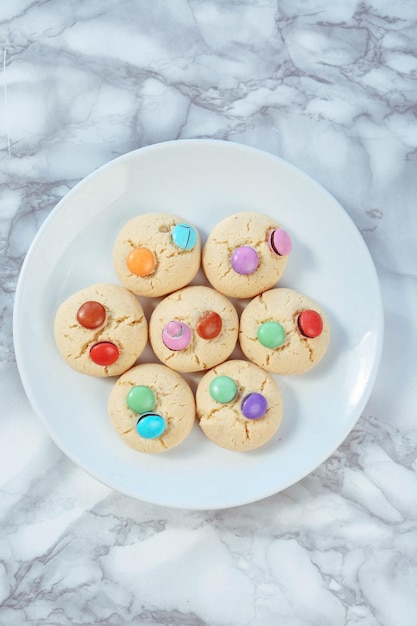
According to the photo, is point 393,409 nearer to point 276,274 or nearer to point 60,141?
point 276,274

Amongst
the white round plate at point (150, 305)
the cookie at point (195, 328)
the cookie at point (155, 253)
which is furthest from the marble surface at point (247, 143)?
the cookie at point (195, 328)

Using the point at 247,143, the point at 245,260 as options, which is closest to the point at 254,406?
the point at 245,260

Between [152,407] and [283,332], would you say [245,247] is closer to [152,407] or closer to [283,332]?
[283,332]

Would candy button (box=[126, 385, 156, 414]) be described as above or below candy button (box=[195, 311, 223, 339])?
below

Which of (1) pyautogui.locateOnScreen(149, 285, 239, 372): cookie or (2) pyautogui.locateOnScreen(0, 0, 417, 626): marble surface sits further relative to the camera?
(2) pyautogui.locateOnScreen(0, 0, 417, 626): marble surface

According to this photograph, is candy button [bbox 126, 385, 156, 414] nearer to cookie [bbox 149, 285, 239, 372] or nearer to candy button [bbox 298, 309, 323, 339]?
cookie [bbox 149, 285, 239, 372]

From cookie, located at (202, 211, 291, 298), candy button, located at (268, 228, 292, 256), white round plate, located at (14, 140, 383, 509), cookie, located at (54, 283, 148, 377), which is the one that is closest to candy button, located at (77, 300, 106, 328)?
cookie, located at (54, 283, 148, 377)

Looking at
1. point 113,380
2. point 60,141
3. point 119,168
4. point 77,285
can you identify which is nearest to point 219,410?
point 113,380
